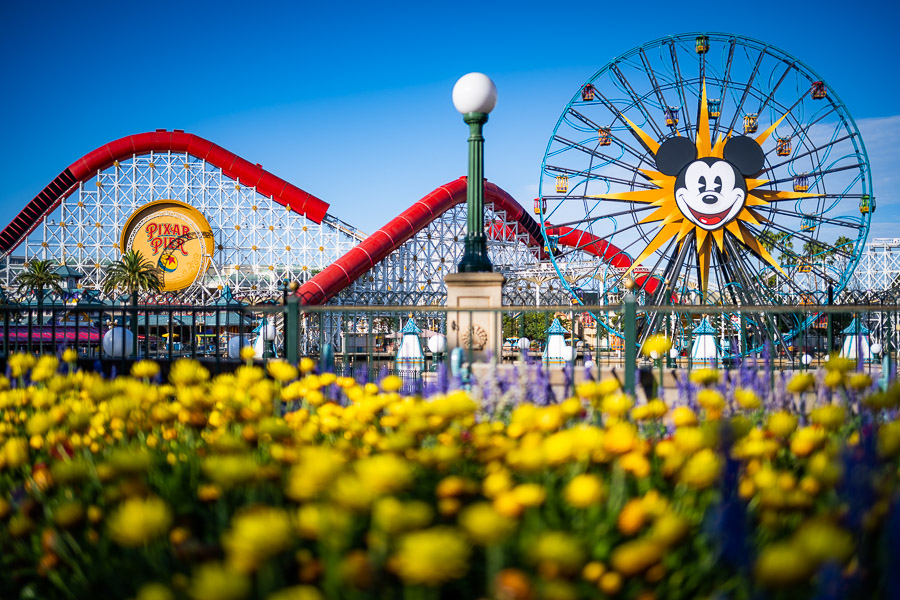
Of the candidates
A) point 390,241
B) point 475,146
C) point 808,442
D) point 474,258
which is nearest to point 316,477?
point 808,442

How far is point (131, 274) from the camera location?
109 ft

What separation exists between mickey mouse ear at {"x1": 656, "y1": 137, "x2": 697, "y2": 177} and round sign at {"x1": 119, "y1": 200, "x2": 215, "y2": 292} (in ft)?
80.1

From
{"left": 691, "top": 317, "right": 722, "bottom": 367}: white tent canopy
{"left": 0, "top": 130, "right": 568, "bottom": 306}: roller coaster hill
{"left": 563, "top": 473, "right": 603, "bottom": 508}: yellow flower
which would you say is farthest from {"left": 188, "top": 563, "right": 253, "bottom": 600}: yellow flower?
{"left": 0, "top": 130, "right": 568, "bottom": 306}: roller coaster hill

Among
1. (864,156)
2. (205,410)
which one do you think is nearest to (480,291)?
(205,410)

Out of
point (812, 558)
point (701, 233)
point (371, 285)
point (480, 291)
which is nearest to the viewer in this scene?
point (812, 558)

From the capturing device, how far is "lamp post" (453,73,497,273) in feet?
24.3

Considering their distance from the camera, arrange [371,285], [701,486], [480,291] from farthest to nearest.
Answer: [371,285] → [480,291] → [701,486]

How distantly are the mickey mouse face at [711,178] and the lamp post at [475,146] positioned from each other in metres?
12.2

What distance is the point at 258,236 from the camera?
34.0 meters

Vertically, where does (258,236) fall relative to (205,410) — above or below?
above

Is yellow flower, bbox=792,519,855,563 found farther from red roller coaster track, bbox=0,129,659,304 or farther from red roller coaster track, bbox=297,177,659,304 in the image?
red roller coaster track, bbox=0,129,659,304

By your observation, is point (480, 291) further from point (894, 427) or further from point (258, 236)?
point (258, 236)

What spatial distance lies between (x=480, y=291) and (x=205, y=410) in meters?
5.24

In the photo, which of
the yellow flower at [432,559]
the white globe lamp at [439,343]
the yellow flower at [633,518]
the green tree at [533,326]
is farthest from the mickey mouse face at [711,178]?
the yellow flower at [432,559]
